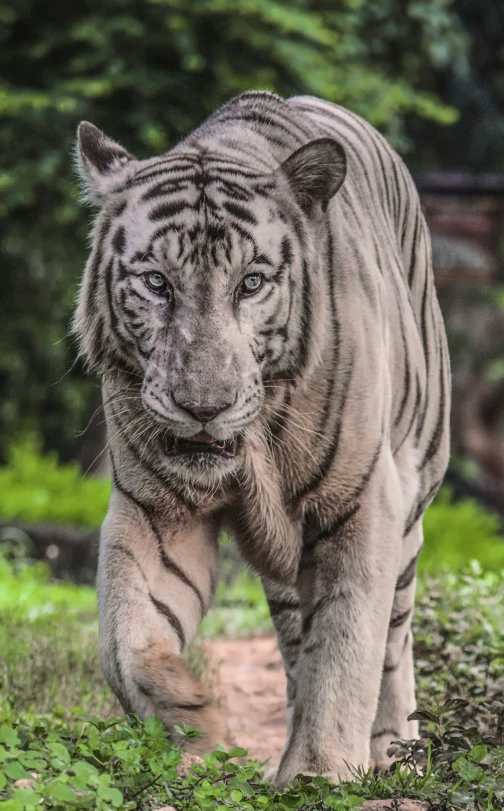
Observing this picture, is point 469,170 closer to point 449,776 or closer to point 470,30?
point 470,30

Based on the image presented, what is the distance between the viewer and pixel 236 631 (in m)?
6.26

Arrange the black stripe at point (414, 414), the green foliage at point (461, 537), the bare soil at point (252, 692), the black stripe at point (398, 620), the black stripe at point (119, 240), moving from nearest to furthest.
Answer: the black stripe at point (119, 240) → the black stripe at point (414, 414) → the black stripe at point (398, 620) → the bare soil at point (252, 692) → the green foliage at point (461, 537)

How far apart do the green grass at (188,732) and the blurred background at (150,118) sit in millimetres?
1459

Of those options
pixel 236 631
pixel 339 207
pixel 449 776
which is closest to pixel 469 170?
pixel 236 631

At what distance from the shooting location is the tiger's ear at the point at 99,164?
3408 mm

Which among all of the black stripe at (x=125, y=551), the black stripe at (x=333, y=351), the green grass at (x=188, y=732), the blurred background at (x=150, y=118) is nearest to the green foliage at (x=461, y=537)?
the blurred background at (x=150, y=118)

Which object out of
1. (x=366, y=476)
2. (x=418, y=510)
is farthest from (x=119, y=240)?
(x=418, y=510)

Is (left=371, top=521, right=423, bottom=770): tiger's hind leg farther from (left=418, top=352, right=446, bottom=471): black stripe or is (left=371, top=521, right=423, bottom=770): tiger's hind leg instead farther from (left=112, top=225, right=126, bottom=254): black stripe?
(left=112, top=225, right=126, bottom=254): black stripe

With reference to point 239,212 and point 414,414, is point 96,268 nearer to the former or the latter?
point 239,212

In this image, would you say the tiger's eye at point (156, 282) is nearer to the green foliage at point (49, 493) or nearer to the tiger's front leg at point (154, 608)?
the tiger's front leg at point (154, 608)

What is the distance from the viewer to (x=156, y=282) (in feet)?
10.3

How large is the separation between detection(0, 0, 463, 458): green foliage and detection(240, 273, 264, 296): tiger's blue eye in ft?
15.8

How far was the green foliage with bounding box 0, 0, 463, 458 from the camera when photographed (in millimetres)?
7984

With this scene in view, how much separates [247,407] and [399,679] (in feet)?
4.85
